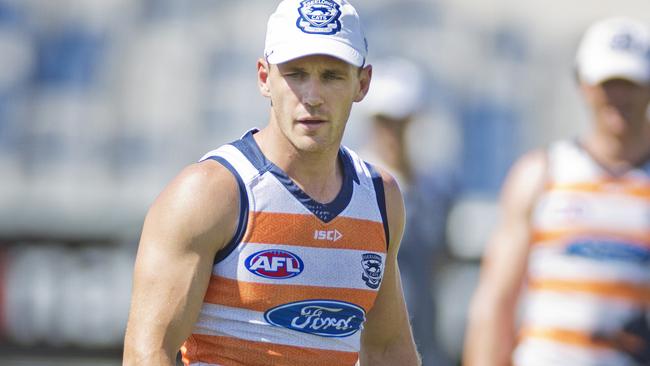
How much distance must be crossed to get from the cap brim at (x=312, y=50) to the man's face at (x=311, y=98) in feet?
0.09

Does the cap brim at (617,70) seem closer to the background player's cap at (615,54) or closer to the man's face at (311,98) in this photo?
the background player's cap at (615,54)

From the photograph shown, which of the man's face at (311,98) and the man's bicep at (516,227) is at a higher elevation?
the man's face at (311,98)

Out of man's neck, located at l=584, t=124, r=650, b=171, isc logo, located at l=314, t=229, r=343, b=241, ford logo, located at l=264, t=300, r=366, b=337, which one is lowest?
ford logo, located at l=264, t=300, r=366, b=337

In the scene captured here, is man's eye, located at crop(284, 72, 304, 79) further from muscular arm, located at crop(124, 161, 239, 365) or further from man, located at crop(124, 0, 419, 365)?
muscular arm, located at crop(124, 161, 239, 365)

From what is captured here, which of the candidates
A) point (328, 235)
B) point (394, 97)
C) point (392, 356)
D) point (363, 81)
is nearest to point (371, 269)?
point (328, 235)

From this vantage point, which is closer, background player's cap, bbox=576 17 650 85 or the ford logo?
the ford logo

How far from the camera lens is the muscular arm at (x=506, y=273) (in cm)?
625

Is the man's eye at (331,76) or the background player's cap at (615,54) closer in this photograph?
the man's eye at (331,76)

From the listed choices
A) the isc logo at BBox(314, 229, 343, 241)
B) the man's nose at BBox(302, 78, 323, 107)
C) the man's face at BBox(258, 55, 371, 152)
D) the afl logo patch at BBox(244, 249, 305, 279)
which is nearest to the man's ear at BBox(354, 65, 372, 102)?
the man's face at BBox(258, 55, 371, 152)

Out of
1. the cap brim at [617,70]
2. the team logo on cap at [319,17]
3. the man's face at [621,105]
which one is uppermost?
the team logo on cap at [319,17]

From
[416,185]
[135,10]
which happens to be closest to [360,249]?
[416,185]

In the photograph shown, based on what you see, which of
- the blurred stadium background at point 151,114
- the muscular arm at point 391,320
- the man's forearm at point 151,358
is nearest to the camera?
the man's forearm at point 151,358

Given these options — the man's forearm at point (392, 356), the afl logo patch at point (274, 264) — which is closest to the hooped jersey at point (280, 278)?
the afl logo patch at point (274, 264)

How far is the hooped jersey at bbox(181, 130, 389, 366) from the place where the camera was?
4.54 m
